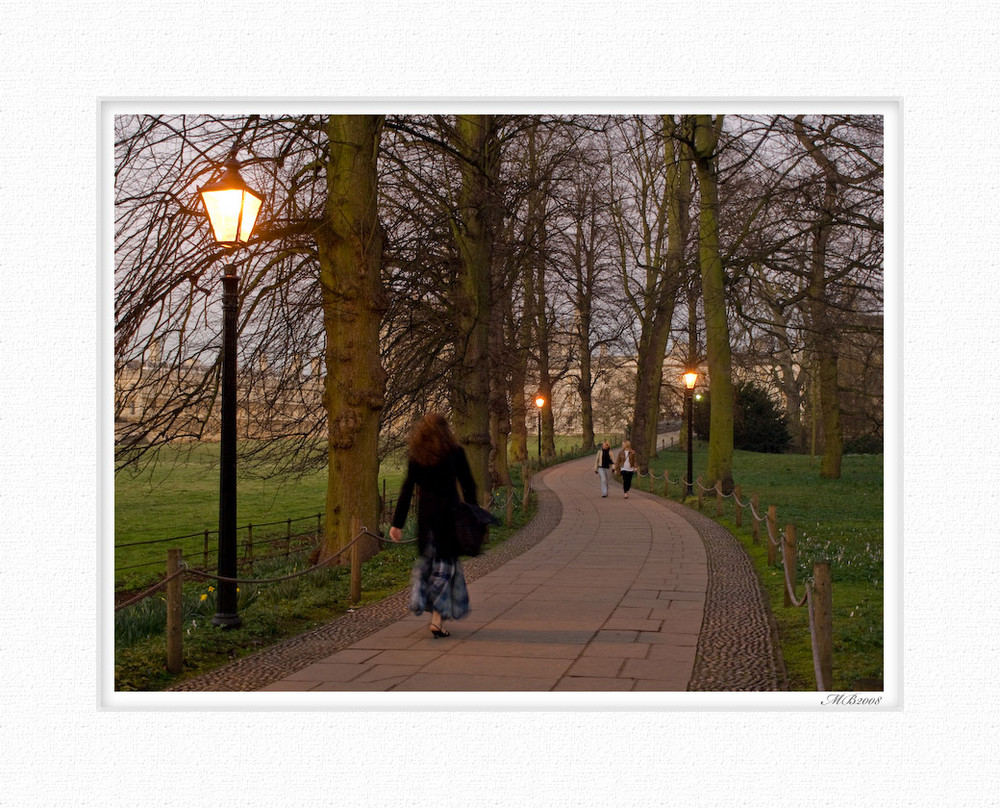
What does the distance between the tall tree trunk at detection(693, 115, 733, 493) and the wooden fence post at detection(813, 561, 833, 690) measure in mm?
14472

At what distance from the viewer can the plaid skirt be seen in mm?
7273

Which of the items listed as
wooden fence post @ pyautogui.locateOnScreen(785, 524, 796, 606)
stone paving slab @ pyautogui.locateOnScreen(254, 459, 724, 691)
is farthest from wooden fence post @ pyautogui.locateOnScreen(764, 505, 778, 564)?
wooden fence post @ pyautogui.locateOnScreen(785, 524, 796, 606)

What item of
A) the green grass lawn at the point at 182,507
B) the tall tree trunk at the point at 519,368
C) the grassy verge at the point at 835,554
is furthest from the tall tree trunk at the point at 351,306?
the tall tree trunk at the point at 519,368

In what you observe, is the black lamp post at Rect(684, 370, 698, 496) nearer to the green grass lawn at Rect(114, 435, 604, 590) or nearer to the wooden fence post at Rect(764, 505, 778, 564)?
the green grass lawn at Rect(114, 435, 604, 590)

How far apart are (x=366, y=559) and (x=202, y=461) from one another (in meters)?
2.44

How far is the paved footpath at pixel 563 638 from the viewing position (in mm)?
5988

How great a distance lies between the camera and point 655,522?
56.1 feet

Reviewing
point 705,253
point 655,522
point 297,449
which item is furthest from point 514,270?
point 297,449

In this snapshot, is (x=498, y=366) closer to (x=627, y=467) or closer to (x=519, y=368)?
(x=519, y=368)

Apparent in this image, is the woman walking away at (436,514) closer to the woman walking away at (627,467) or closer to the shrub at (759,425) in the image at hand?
the woman walking away at (627,467)

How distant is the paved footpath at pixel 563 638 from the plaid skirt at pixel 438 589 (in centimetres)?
24

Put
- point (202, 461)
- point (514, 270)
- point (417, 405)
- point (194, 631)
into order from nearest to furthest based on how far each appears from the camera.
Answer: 1. point (194, 631)
2. point (202, 461)
3. point (417, 405)
4. point (514, 270)

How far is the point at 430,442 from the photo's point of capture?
7172 millimetres
